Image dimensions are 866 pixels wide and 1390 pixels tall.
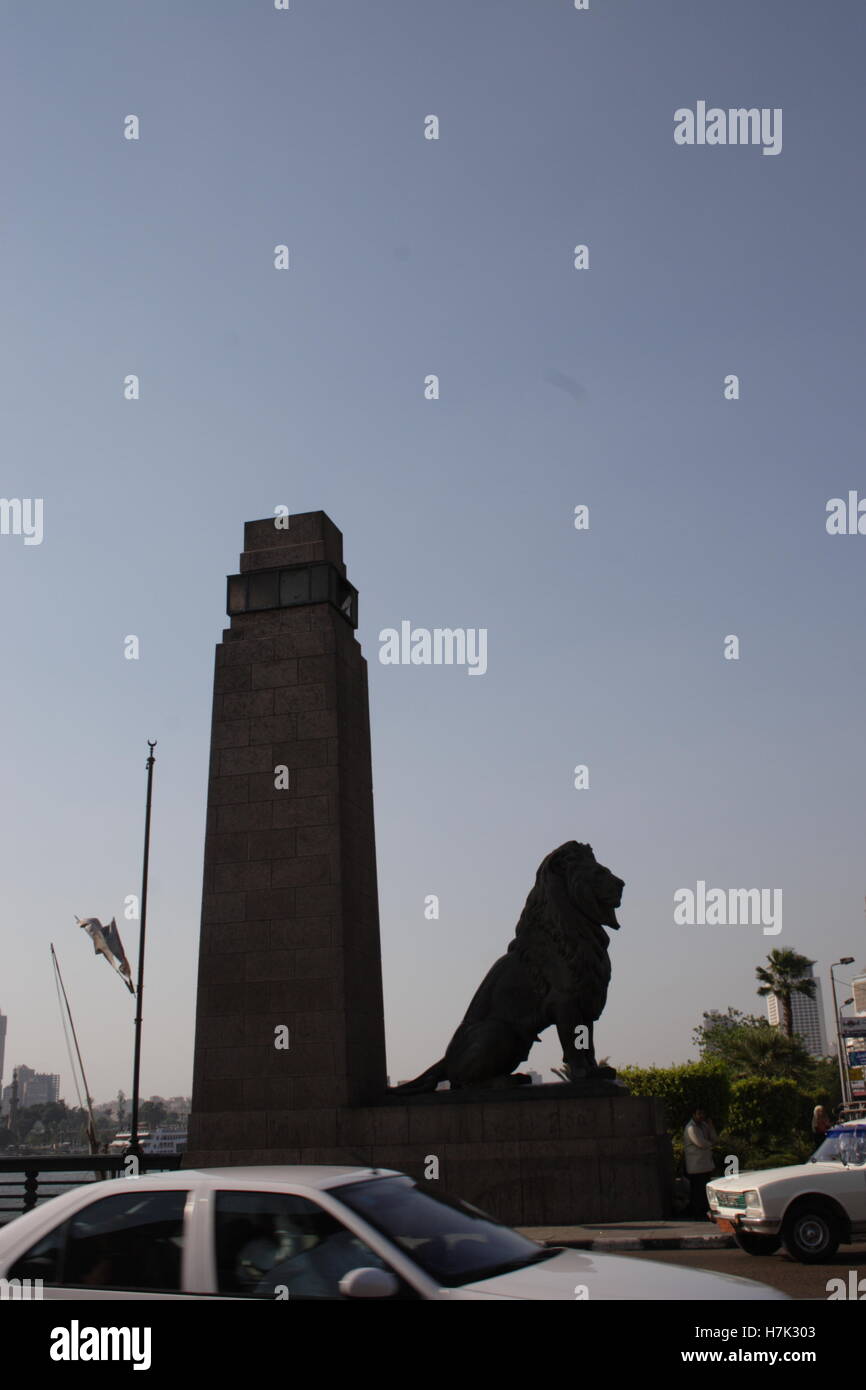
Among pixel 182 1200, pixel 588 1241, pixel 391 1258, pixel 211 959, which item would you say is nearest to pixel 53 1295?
pixel 182 1200

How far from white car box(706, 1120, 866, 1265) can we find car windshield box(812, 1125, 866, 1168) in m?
0.06

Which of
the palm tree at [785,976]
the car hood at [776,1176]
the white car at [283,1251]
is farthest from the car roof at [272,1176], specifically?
the palm tree at [785,976]

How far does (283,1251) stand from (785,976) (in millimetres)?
51181

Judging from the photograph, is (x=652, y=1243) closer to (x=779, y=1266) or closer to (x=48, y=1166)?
(x=779, y=1266)

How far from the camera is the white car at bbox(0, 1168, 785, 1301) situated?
4.42 metres

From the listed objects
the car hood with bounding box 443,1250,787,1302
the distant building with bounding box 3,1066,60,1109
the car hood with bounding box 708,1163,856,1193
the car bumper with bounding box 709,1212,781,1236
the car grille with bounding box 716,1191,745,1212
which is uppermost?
the car hood with bounding box 443,1250,787,1302

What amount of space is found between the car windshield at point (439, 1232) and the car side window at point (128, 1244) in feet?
2.31

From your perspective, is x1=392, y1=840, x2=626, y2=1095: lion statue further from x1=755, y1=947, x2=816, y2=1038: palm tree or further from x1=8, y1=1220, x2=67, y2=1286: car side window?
x1=755, y1=947, x2=816, y2=1038: palm tree

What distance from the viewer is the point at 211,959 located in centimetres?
1509

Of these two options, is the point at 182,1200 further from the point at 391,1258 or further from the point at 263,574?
the point at 263,574

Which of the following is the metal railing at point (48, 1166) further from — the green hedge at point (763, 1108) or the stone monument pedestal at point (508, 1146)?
the green hedge at point (763, 1108)

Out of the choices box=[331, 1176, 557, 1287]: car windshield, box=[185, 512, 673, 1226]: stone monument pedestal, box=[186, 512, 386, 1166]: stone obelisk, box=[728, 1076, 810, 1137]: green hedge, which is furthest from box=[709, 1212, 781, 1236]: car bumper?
box=[728, 1076, 810, 1137]: green hedge

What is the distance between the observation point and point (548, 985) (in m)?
14.3

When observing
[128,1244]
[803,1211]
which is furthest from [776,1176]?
[128,1244]
